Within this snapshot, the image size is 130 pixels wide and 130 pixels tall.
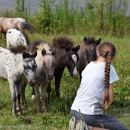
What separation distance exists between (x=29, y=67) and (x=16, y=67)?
1.29 feet

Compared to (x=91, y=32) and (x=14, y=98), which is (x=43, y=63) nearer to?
(x=14, y=98)

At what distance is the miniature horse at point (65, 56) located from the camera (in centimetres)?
782

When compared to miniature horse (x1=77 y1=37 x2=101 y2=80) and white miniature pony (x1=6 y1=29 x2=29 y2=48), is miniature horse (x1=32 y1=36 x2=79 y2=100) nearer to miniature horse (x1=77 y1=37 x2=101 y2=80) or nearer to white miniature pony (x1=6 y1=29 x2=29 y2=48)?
miniature horse (x1=77 y1=37 x2=101 y2=80)

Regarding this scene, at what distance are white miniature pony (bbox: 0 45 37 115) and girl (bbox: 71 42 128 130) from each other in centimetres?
159

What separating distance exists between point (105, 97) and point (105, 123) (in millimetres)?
355

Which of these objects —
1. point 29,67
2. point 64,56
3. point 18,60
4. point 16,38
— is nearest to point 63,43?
point 64,56

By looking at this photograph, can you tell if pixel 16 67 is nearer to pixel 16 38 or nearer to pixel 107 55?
pixel 107 55

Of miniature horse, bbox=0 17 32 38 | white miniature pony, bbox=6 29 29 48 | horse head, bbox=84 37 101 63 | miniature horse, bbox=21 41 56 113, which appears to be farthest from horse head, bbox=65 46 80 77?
miniature horse, bbox=0 17 32 38

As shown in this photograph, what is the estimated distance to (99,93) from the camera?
551 centimetres

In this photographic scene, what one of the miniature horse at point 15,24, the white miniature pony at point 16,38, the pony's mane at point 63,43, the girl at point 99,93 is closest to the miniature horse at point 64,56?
the pony's mane at point 63,43

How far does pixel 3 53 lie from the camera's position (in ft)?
24.6

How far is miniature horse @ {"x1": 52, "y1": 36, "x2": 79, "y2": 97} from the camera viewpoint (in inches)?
308

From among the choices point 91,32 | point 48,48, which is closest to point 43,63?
point 48,48

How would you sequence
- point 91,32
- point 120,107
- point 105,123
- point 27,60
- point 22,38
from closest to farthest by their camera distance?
point 105,123, point 27,60, point 120,107, point 22,38, point 91,32
